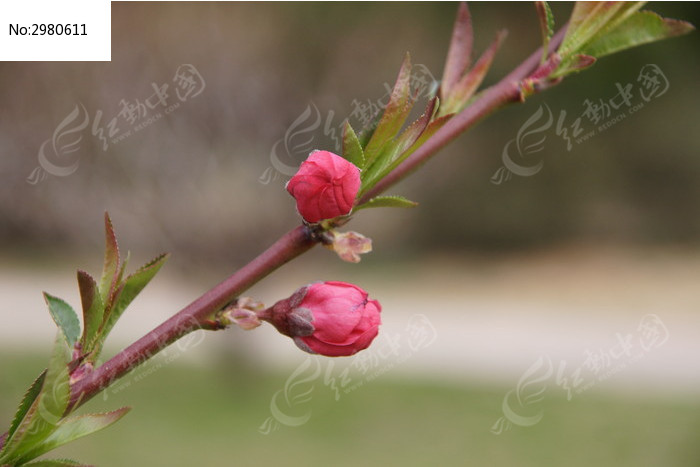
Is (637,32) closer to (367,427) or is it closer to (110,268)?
(110,268)

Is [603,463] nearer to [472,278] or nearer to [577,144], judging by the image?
[472,278]

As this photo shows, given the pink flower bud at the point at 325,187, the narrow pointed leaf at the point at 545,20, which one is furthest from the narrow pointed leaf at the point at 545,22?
the pink flower bud at the point at 325,187

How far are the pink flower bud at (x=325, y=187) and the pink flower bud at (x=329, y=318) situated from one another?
34 mm

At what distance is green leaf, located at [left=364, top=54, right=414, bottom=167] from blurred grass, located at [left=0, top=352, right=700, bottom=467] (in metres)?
2.12

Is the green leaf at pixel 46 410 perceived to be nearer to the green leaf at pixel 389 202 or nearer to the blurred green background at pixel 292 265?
the green leaf at pixel 389 202

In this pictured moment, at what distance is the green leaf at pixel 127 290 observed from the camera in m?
0.29

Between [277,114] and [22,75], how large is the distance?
33.2 inches

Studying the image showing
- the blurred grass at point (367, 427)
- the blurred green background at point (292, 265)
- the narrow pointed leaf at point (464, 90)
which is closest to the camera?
the narrow pointed leaf at point (464, 90)

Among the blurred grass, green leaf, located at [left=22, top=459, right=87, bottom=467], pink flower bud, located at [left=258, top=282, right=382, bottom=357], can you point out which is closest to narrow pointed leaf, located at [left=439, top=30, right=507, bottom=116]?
pink flower bud, located at [left=258, top=282, right=382, bottom=357]

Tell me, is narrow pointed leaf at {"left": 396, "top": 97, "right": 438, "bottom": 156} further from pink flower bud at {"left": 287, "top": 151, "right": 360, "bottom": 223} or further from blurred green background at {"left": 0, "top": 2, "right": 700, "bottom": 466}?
blurred green background at {"left": 0, "top": 2, "right": 700, "bottom": 466}

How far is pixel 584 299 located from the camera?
4.40m

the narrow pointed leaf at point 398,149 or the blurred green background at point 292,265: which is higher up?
the narrow pointed leaf at point 398,149

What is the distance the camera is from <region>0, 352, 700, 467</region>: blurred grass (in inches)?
98.8

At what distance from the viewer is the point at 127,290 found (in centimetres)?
30
